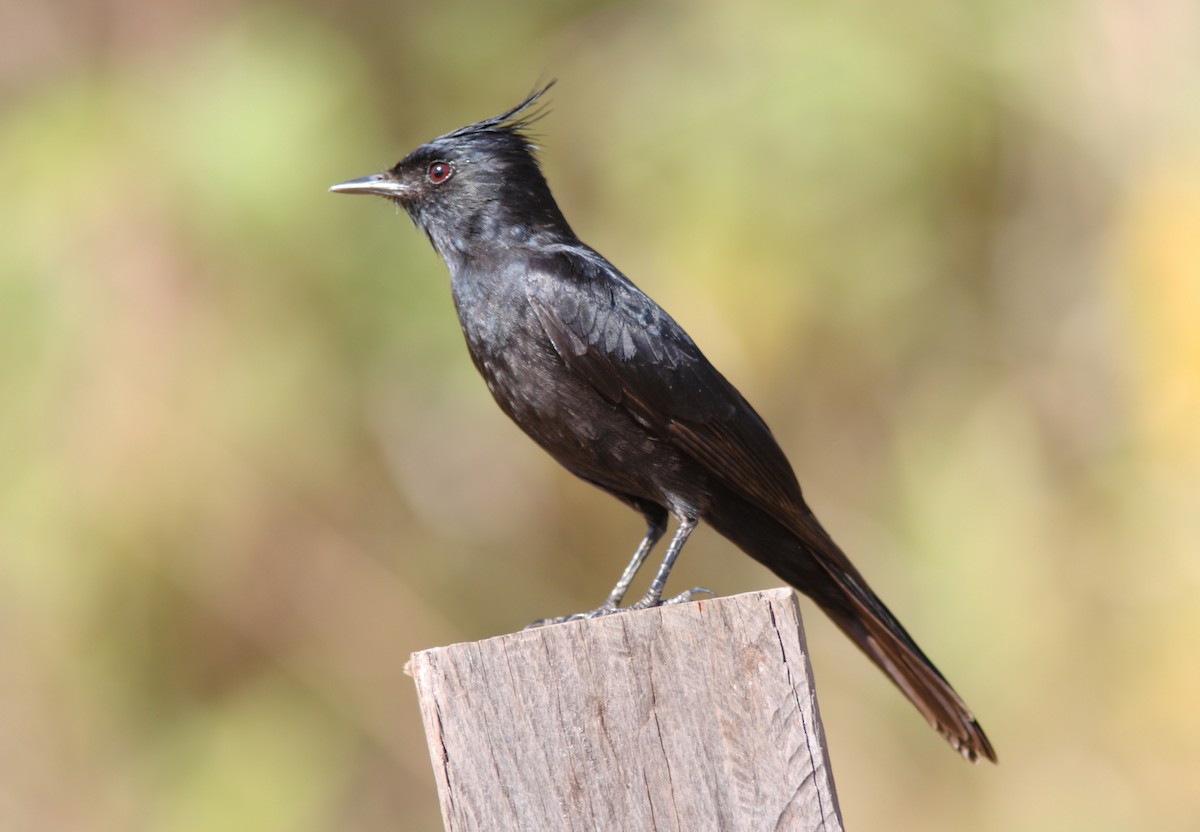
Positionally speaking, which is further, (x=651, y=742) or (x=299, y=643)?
(x=299, y=643)

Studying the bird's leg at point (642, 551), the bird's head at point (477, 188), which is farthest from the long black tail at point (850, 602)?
the bird's head at point (477, 188)

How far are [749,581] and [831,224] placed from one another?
1901mm

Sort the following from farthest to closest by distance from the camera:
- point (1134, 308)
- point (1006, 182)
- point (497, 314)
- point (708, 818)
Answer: point (1006, 182), point (1134, 308), point (497, 314), point (708, 818)

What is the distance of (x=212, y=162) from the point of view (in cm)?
659

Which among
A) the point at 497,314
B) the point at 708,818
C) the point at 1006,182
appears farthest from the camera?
the point at 1006,182

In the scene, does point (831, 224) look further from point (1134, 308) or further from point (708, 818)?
point (708, 818)

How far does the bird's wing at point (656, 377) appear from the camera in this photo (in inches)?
146

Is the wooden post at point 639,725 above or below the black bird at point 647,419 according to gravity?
below

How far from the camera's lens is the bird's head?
4.16 metres

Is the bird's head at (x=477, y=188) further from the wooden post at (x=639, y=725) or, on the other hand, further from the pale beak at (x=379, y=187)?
the wooden post at (x=639, y=725)

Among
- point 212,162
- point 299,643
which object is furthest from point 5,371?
point 299,643

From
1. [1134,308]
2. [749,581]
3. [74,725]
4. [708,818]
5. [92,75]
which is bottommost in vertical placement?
[708,818]

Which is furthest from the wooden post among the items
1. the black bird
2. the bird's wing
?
the bird's wing

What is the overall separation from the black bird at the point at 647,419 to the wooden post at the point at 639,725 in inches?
44.1
